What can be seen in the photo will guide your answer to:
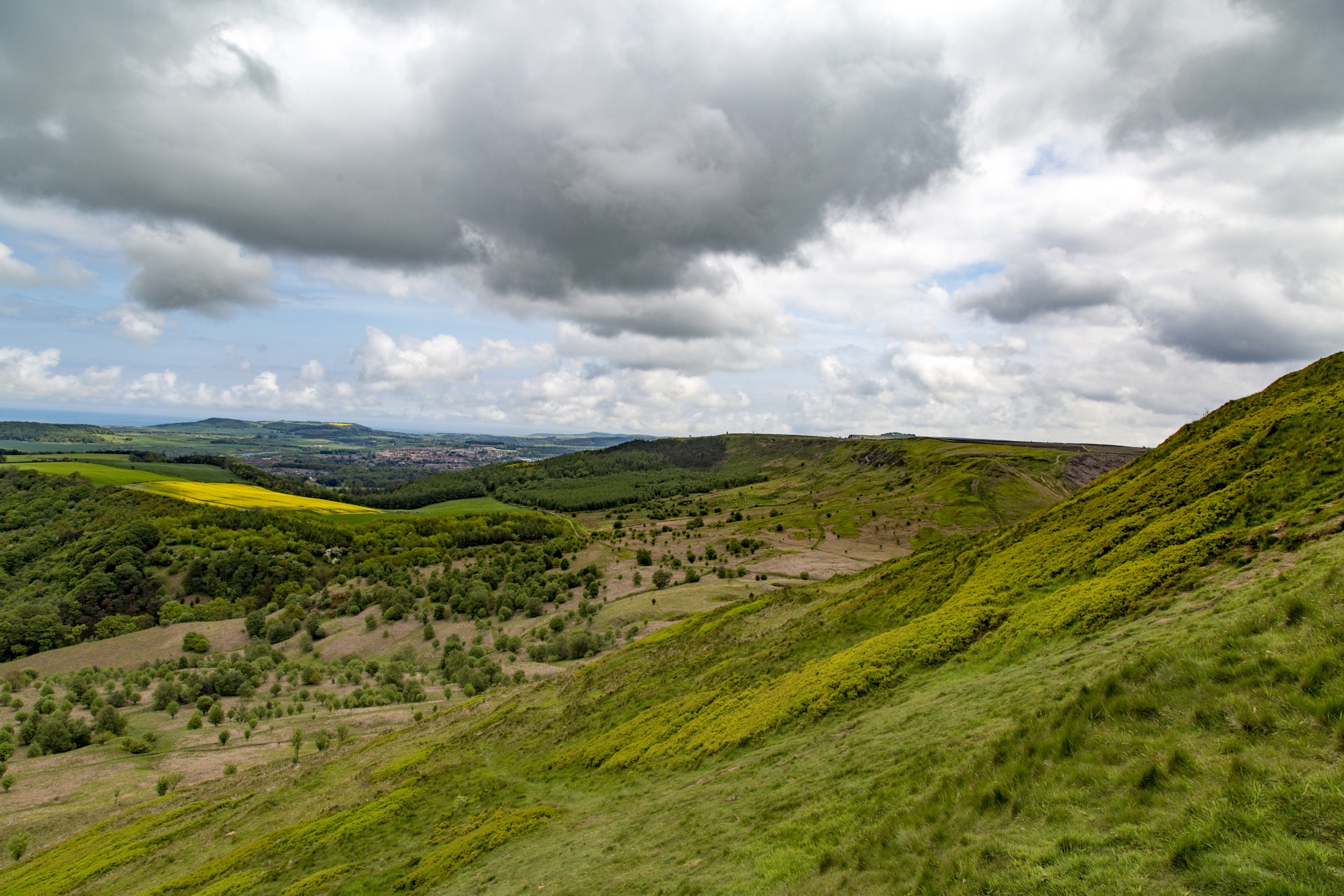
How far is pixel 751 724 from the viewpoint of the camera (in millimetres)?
26703

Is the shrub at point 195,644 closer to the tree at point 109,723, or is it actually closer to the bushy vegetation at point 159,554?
the bushy vegetation at point 159,554

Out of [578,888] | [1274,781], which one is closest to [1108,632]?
[1274,781]

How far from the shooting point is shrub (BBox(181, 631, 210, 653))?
9812 cm

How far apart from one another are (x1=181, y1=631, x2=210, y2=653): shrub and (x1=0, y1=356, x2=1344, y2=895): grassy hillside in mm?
58033

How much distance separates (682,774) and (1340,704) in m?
22.2

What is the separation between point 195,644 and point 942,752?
12535 centimetres

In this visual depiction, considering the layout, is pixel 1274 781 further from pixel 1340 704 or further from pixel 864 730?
pixel 864 730

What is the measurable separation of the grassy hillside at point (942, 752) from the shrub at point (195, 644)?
58.0 metres

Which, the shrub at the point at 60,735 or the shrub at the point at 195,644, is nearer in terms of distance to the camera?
the shrub at the point at 60,735

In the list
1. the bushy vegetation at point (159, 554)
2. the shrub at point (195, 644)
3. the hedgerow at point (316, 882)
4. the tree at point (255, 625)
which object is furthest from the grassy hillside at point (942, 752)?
the bushy vegetation at point (159, 554)

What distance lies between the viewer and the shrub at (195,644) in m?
98.1

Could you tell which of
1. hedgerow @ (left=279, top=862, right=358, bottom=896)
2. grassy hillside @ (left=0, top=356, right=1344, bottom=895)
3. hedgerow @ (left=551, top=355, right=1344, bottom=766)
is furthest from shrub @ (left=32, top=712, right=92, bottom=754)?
hedgerow @ (left=551, top=355, right=1344, bottom=766)

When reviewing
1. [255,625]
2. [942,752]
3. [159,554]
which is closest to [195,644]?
[255,625]

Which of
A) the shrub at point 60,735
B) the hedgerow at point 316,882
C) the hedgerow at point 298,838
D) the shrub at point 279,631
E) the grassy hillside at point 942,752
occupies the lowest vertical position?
the shrub at point 279,631
